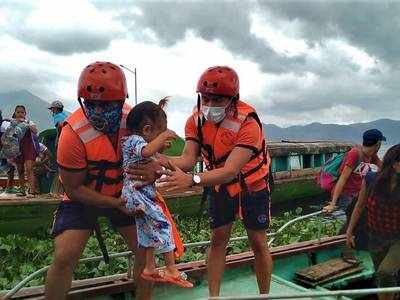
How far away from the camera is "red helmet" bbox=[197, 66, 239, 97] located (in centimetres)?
427

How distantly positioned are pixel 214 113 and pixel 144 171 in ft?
2.91

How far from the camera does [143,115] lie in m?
3.97

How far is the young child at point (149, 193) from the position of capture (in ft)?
12.7

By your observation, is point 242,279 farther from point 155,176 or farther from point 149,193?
point 155,176

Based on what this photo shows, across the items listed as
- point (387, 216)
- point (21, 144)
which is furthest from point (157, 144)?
point (21, 144)

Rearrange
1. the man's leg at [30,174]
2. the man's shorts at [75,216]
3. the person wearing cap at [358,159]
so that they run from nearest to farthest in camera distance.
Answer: the man's shorts at [75,216] < the person wearing cap at [358,159] < the man's leg at [30,174]

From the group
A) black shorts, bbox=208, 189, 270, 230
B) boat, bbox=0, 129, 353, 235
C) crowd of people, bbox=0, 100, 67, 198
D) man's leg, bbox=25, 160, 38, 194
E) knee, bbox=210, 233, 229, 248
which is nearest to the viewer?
black shorts, bbox=208, 189, 270, 230

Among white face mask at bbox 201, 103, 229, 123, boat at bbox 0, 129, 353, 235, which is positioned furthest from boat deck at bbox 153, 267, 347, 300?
white face mask at bbox 201, 103, 229, 123

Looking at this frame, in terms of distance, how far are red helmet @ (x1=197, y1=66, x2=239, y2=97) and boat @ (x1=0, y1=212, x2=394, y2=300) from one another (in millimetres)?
2039

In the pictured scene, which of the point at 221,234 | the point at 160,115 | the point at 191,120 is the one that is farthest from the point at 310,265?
the point at 160,115

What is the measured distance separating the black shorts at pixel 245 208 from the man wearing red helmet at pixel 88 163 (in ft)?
3.37

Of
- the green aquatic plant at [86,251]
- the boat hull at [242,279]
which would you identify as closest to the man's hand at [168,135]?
the green aquatic plant at [86,251]

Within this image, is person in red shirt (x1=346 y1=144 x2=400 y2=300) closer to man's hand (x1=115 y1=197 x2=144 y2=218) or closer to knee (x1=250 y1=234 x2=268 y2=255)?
knee (x1=250 y1=234 x2=268 y2=255)

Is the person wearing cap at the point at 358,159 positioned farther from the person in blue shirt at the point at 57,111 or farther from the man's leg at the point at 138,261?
the person in blue shirt at the point at 57,111
